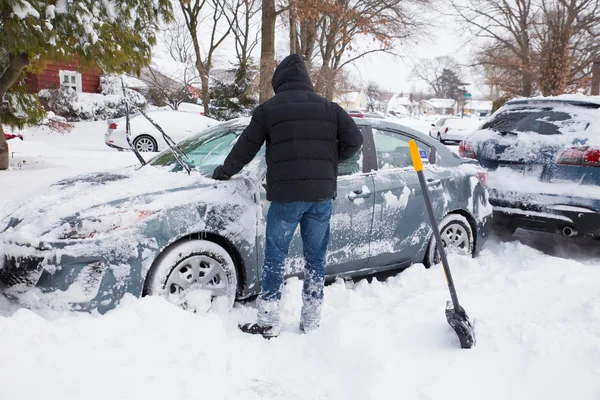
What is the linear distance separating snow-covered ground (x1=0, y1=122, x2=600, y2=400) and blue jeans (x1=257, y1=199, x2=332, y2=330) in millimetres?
162

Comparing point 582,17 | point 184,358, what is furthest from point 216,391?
point 582,17

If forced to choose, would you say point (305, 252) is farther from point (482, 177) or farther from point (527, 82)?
point (527, 82)

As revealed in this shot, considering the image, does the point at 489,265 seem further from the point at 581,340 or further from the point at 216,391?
the point at 216,391

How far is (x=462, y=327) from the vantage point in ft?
9.55

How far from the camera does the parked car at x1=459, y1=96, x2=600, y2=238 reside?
16.4ft

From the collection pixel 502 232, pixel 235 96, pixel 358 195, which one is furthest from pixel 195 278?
pixel 235 96

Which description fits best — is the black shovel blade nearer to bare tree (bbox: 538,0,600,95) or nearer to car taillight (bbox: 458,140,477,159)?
car taillight (bbox: 458,140,477,159)

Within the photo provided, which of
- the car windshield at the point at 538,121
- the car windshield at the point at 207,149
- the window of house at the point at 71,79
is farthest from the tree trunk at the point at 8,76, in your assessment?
the window of house at the point at 71,79

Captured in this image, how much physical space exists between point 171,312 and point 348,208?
1.62m

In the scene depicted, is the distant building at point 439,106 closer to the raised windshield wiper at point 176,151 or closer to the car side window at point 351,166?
the car side window at point 351,166

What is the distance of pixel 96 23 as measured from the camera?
305 inches

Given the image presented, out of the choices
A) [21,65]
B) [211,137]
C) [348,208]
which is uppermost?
[21,65]

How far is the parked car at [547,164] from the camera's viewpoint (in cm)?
499

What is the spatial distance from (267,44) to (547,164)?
25.2ft
